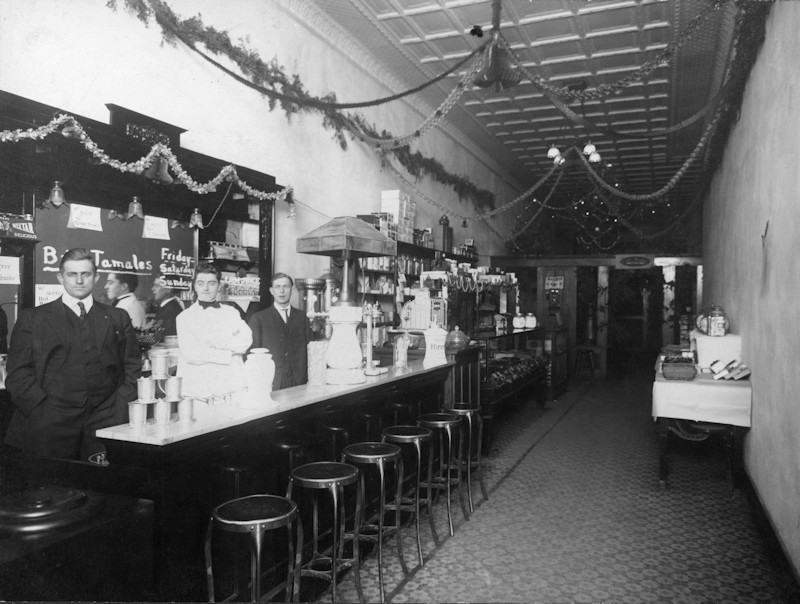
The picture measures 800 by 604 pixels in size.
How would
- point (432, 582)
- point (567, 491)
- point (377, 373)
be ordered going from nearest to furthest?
1. point (432, 582)
2. point (377, 373)
3. point (567, 491)

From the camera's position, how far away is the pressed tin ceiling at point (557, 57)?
22.1 feet

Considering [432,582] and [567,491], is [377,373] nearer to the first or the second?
[432,582]

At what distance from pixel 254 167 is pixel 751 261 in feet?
14.7

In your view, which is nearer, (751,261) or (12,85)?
(12,85)

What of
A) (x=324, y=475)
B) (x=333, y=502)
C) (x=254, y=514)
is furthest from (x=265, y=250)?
(x=254, y=514)

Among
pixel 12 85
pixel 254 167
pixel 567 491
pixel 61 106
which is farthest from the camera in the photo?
pixel 254 167

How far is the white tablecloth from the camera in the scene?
5.06 metres

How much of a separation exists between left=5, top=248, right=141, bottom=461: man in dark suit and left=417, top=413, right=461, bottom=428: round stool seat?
1990 mm

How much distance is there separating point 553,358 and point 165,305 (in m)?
6.78

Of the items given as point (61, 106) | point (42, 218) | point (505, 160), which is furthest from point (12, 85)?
point (505, 160)

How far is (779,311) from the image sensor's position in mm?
3844

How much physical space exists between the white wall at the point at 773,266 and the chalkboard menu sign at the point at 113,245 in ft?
13.7

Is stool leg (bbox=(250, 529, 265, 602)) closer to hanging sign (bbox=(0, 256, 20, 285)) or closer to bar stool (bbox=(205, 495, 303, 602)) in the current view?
bar stool (bbox=(205, 495, 303, 602))

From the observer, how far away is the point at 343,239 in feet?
14.7
